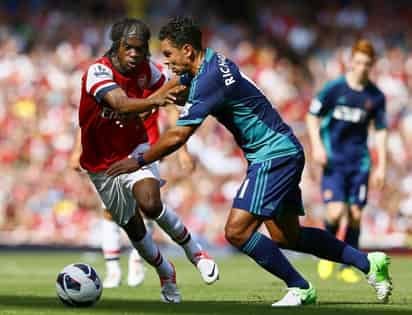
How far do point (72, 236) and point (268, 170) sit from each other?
466 inches

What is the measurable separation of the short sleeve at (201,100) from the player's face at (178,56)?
0.21 metres

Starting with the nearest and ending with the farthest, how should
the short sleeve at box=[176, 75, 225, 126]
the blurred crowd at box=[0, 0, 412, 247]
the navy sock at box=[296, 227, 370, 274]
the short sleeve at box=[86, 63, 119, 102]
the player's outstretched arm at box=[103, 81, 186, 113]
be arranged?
the short sleeve at box=[176, 75, 225, 126] < the player's outstretched arm at box=[103, 81, 186, 113] < the navy sock at box=[296, 227, 370, 274] < the short sleeve at box=[86, 63, 119, 102] < the blurred crowd at box=[0, 0, 412, 247]

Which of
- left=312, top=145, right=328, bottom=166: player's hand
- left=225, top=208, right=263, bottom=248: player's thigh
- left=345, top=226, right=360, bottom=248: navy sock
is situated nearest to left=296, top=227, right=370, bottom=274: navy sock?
left=225, top=208, right=263, bottom=248: player's thigh

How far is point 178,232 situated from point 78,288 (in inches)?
51.1

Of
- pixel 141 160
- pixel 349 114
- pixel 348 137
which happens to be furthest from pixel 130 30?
pixel 348 137

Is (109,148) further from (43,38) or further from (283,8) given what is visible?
(283,8)

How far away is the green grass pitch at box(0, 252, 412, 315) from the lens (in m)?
9.03

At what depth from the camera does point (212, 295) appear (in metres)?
10.9

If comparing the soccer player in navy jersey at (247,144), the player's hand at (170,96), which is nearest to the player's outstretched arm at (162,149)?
the soccer player in navy jersey at (247,144)

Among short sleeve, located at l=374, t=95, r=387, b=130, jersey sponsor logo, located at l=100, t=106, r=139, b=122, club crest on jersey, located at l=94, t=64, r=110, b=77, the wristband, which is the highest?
club crest on jersey, located at l=94, t=64, r=110, b=77

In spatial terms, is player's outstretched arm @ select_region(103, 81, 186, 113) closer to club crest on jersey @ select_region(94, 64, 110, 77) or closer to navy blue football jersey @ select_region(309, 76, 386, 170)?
club crest on jersey @ select_region(94, 64, 110, 77)

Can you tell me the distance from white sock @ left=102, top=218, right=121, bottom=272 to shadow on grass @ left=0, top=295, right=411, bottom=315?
7.89 ft

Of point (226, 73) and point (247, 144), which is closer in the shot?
point (226, 73)

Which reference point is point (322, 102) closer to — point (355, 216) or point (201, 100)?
point (355, 216)
